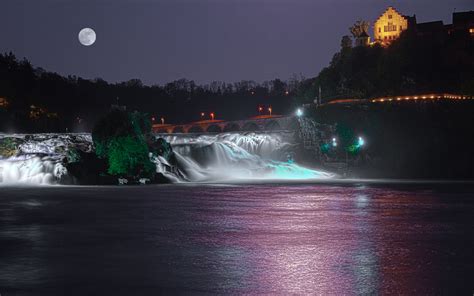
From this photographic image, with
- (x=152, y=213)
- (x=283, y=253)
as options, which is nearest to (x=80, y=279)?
(x=283, y=253)

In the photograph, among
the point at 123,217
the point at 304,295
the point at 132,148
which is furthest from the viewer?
the point at 132,148

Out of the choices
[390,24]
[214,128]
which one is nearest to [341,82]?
[214,128]

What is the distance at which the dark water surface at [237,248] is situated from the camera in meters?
11.8

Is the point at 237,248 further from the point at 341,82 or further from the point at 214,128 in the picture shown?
the point at 214,128

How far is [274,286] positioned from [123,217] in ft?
44.6

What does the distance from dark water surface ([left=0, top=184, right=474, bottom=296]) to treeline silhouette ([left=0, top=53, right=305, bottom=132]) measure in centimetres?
8149

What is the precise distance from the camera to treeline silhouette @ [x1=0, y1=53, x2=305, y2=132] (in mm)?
107750

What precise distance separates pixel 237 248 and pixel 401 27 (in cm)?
12822

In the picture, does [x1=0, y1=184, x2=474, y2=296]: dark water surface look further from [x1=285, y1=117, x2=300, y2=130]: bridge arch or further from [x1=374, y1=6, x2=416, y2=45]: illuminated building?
[x1=374, y1=6, x2=416, y2=45]: illuminated building

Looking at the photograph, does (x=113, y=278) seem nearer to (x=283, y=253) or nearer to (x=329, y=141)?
(x=283, y=253)

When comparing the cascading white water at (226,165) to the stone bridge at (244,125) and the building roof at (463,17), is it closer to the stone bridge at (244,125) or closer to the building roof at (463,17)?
the stone bridge at (244,125)

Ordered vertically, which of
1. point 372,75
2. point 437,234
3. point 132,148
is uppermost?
point 372,75

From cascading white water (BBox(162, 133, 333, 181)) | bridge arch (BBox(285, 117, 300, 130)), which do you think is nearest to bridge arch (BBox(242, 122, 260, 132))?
bridge arch (BBox(285, 117, 300, 130))

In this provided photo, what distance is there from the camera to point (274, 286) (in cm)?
1154
